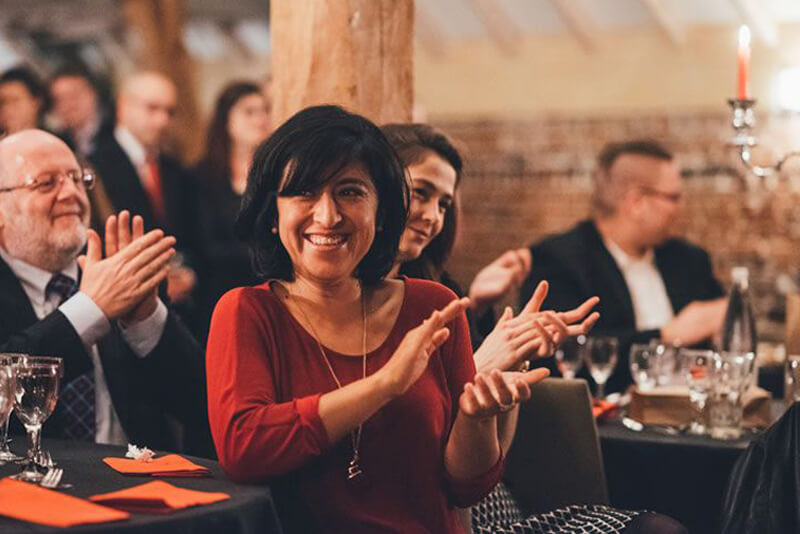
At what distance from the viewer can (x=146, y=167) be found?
6.55 meters

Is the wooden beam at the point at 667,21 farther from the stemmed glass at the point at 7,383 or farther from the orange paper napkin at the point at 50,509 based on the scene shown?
the orange paper napkin at the point at 50,509

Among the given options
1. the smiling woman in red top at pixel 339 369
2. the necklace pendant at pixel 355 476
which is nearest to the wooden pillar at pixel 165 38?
the smiling woman in red top at pixel 339 369

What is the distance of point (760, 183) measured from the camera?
28.2 ft

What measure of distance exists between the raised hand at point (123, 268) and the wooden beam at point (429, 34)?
288 inches

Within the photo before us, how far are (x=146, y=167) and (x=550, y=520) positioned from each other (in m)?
4.26

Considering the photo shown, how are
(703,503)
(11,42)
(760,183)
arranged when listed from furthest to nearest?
(11,42)
(760,183)
(703,503)

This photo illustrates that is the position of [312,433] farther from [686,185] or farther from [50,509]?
[686,185]

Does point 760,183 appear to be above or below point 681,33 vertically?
below

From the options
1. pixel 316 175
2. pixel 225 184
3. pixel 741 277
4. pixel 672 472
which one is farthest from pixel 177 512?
pixel 225 184

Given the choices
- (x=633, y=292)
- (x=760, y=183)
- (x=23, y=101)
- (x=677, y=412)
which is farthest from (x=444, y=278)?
(x=760, y=183)

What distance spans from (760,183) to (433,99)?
3025mm

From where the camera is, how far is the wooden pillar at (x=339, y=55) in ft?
11.4

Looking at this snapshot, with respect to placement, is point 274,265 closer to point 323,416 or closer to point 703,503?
point 323,416

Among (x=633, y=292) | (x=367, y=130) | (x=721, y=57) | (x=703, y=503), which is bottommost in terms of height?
(x=703, y=503)
